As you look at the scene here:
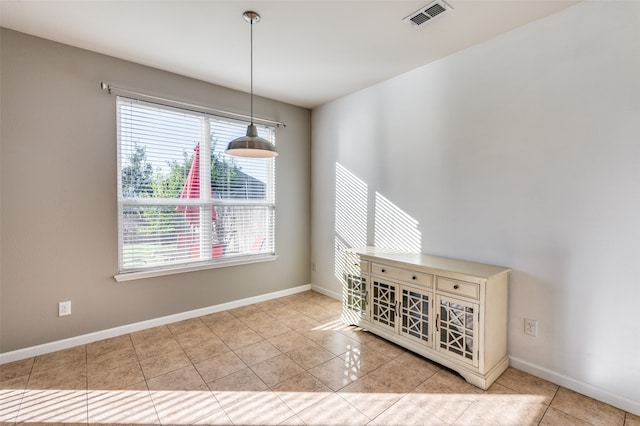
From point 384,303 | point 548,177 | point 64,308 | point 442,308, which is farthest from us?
point 384,303

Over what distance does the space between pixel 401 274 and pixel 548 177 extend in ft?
4.46

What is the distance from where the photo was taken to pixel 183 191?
3.32 metres

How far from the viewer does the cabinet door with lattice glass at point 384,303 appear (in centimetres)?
276

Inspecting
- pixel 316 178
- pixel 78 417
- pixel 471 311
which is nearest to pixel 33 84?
pixel 78 417

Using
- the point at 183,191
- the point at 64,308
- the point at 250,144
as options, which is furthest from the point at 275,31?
the point at 64,308

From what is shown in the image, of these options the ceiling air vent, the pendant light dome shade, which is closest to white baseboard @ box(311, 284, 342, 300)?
the pendant light dome shade

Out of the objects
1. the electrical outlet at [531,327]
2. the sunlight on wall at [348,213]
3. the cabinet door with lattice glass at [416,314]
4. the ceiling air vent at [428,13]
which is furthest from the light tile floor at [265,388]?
the ceiling air vent at [428,13]

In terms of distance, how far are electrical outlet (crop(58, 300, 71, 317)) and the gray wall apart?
0.04 m

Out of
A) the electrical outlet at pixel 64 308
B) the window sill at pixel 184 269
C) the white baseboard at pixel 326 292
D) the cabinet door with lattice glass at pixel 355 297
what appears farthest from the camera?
the white baseboard at pixel 326 292

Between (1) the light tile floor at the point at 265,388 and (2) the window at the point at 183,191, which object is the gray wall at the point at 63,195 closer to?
(2) the window at the point at 183,191

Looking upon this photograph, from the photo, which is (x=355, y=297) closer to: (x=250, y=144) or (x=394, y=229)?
(x=394, y=229)

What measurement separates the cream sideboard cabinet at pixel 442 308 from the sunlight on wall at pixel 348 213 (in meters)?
0.73

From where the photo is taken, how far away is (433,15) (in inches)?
87.0

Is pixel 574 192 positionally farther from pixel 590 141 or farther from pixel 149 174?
pixel 149 174
